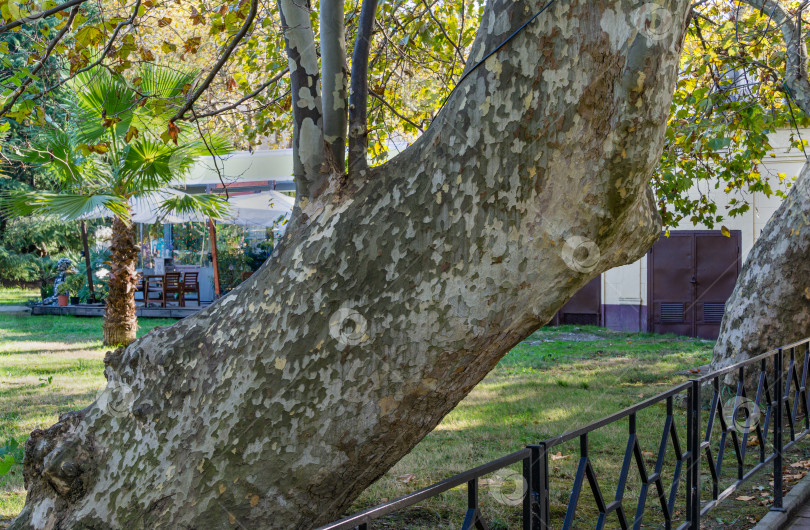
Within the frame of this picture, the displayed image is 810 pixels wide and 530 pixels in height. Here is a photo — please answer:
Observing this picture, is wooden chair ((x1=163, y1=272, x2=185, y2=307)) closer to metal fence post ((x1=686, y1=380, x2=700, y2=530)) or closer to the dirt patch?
the dirt patch

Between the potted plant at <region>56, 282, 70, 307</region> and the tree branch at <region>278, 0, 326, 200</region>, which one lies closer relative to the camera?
the tree branch at <region>278, 0, 326, 200</region>

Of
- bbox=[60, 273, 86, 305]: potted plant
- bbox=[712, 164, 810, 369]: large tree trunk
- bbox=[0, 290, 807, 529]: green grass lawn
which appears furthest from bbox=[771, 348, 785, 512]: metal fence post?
bbox=[60, 273, 86, 305]: potted plant

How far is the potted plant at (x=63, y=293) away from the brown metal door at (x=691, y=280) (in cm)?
1571

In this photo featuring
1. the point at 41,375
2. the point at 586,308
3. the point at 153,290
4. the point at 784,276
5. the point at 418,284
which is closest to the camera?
the point at 418,284

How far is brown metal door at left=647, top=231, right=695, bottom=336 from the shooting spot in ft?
49.9

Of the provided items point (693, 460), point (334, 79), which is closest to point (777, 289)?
point (693, 460)

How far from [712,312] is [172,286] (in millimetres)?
13054

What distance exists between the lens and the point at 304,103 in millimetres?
2848

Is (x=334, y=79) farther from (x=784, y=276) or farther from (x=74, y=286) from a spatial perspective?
(x=74, y=286)

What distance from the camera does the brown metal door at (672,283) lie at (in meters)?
15.2

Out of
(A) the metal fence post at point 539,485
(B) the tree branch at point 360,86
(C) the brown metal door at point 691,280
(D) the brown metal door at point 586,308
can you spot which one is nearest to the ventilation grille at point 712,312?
(C) the brown metal door at point 691,280

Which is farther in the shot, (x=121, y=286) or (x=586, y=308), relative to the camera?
(x=586, y=308)

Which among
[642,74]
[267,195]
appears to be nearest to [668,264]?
[267,195]

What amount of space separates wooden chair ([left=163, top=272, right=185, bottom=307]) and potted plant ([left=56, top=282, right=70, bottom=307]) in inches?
142
